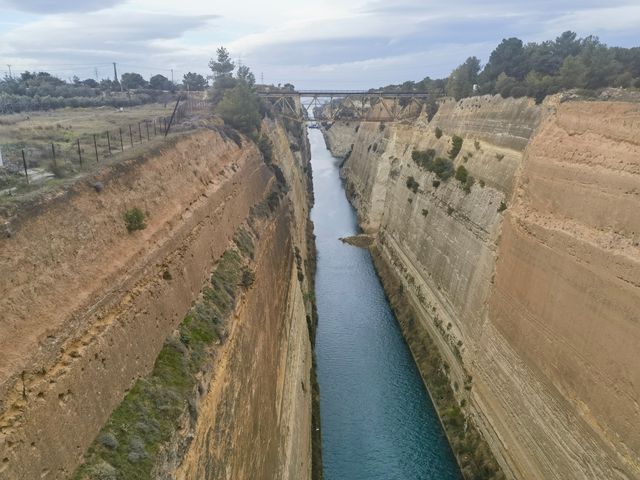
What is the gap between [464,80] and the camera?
34406 millimetres

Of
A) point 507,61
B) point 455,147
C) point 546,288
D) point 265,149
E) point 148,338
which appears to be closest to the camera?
point 148,338

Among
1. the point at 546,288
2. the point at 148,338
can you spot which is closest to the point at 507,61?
the point at 546,288

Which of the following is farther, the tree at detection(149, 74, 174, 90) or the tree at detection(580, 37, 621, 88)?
the tree at detection(149, 74, 174, 90)

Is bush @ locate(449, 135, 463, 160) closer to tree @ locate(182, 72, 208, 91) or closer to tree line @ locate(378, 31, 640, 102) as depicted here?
tree line @ locate(378, 31, 640, 102)

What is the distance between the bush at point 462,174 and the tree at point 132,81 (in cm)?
4012

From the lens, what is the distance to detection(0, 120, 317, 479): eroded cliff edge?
18.4 feet

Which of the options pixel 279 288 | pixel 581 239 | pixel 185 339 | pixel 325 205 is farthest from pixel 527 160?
pixel 325 205

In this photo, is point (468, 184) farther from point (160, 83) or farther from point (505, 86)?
point (160, 83)

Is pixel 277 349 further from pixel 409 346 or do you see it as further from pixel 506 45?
pixel 506 45

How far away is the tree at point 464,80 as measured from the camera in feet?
100

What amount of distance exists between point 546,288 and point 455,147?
12374 mm

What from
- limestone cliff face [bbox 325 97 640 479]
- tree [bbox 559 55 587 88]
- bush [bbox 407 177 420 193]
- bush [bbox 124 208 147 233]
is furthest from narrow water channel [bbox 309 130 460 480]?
tree [bbox 559 55 587 88]

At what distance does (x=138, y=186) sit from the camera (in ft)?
33.6

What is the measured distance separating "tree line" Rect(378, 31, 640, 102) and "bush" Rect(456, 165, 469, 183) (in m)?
3.20
